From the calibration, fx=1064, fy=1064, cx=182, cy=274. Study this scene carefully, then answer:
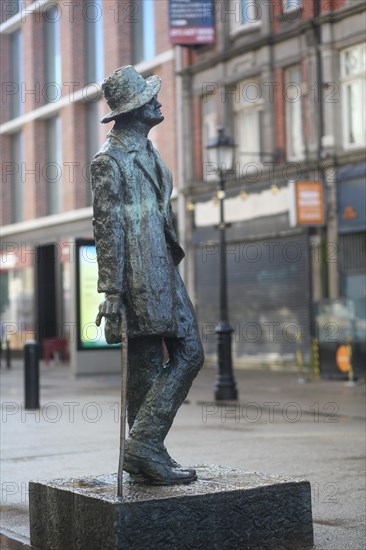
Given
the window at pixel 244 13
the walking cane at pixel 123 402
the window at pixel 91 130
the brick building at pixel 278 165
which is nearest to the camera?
the walking cane at pixel 123 402

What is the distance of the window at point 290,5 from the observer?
27516mm

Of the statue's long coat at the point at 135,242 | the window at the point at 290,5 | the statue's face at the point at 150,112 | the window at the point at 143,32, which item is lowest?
the statue's long coat at the point at 135,242

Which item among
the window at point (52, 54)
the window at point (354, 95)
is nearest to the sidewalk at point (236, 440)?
the window at point (354, 95)

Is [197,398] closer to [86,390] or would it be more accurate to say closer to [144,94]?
[86,390]

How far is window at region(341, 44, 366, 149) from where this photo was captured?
25.9 m

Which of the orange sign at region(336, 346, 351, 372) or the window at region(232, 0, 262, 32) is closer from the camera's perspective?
the orange sign at region(336, 346, 351, 372)

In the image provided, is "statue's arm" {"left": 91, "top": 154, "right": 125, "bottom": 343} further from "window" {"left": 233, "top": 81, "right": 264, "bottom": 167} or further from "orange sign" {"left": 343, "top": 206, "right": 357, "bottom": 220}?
"window" {"left": 233, "top": 81, "right": 264, "bottom": 167}

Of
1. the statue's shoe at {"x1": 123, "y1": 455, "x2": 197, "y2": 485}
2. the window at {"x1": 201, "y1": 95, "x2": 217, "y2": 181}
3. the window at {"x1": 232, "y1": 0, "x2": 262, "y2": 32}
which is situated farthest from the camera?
the window at {"x1": 201, "y1": 95, "x2": 217, "y2": 181}

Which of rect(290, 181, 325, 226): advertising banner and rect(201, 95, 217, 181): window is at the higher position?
rect(201, 95, 217, 181): window

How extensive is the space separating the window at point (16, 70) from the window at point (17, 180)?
3.61 feet

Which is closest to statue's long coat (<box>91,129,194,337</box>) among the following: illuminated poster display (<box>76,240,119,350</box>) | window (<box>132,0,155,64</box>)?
illuminated poster display (<box>76,240,119,350</box>)

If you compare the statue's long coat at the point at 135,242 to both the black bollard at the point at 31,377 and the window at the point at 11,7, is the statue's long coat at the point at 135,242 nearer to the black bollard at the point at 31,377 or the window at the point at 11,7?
the black bollard at the point at 31,377

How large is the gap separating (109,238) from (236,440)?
6.77m

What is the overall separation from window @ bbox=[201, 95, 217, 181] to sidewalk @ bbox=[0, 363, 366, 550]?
35.0 feet
